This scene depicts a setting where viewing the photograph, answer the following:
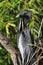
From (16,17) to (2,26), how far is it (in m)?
0.09

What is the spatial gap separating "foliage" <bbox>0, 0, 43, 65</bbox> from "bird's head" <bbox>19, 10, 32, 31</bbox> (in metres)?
0.03

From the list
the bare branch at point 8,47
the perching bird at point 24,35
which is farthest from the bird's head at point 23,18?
the bare branch at point 8,47

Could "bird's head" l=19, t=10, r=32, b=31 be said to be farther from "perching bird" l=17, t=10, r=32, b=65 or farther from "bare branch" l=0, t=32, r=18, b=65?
"bare branch" l=0, t=32, r=18, b=65

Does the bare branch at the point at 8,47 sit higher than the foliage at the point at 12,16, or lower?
lower

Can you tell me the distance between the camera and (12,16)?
1.08 m

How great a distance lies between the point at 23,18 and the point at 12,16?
116mm

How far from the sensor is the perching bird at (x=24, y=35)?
98 cm

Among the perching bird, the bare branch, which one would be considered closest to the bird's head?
the perching bird

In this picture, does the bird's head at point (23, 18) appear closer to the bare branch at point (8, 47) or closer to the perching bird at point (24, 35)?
the perching bird at point (24, 35)

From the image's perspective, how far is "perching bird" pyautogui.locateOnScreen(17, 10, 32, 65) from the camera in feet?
3.22

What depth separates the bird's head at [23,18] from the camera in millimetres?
979

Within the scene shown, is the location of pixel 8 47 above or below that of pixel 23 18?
below

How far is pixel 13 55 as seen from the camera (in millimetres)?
1025

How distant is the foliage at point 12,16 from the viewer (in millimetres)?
1022
